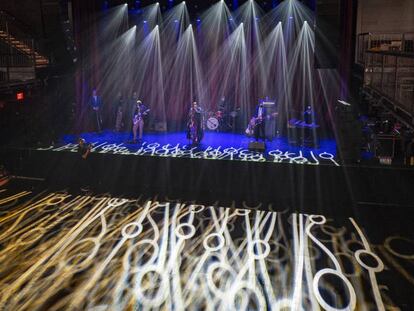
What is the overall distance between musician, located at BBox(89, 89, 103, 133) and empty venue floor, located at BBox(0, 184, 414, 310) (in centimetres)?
437

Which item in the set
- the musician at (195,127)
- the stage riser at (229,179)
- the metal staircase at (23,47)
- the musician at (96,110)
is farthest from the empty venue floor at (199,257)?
the metal staircase at (23,47)

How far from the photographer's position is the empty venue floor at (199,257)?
478 cm

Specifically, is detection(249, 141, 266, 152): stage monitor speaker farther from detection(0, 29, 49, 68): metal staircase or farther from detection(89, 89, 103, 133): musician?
detection(0, 29, 49, 68): metal staircase

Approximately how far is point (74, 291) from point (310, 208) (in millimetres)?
4655

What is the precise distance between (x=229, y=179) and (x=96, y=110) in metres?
5.53

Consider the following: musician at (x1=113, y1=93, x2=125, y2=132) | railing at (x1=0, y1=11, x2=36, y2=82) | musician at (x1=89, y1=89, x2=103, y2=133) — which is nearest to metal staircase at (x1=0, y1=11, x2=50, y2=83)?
railing at (x1=0, y1=11, x2=36, y2=82)

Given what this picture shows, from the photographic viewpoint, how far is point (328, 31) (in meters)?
10.2

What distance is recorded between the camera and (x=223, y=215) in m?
7.24

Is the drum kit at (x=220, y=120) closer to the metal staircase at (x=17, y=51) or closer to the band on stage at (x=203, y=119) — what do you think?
the band on stage at (x=203, y=119)

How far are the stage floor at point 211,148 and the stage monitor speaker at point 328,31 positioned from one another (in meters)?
2.31

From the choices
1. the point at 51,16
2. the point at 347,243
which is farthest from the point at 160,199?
the point at 51,16

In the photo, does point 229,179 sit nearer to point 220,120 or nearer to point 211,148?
point 211,148

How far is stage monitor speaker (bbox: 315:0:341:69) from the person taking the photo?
33.4ft

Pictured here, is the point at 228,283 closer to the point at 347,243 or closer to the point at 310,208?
the point at 347,243
